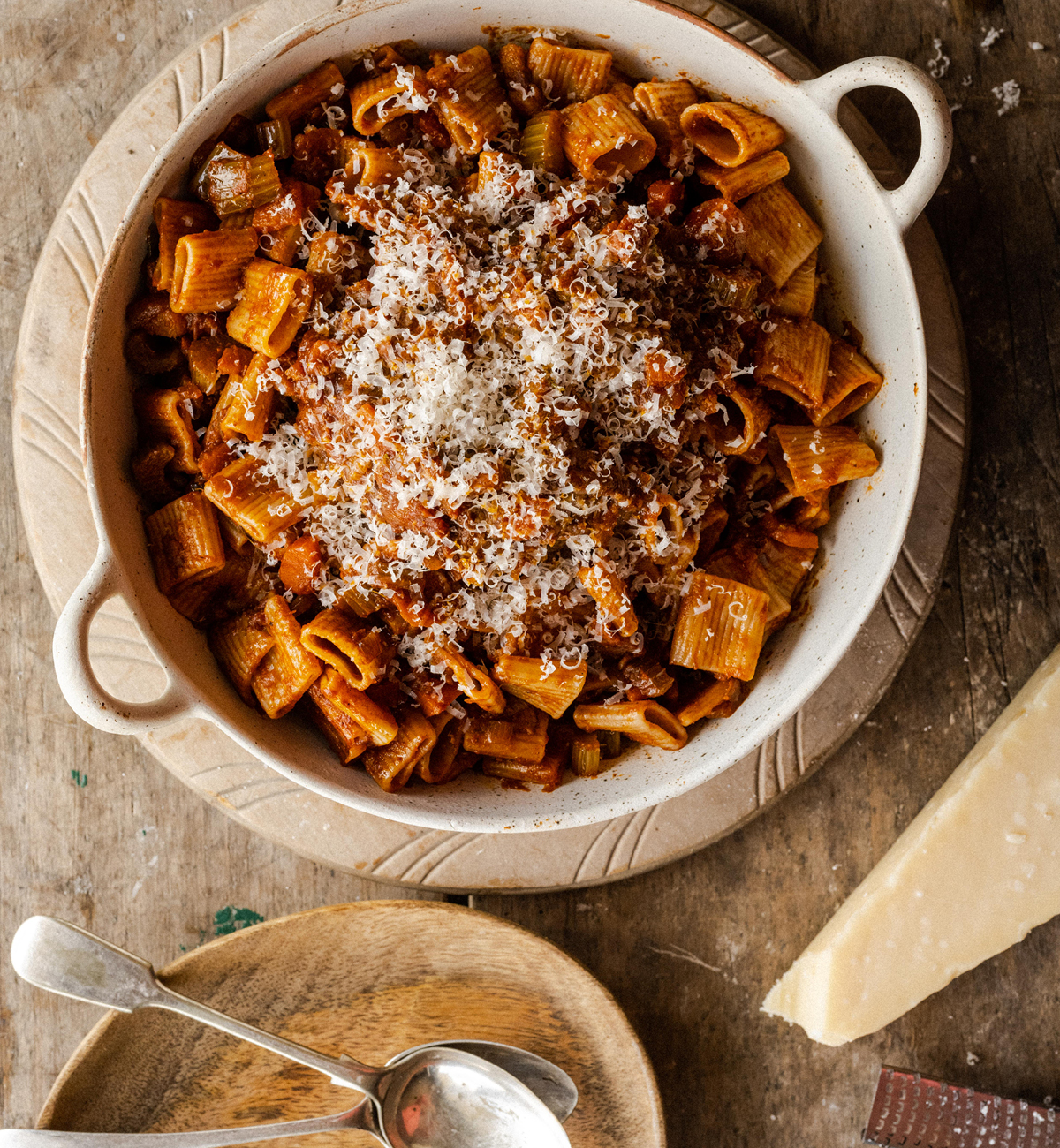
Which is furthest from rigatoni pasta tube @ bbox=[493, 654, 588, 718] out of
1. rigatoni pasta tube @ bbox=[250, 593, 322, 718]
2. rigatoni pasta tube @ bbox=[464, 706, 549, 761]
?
rigatoni pasta tube @ bbox=[250, 593, 322, 718]

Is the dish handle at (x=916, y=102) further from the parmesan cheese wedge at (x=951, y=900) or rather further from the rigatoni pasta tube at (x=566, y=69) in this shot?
the parmesan cheese wedge at (x=951, y=900)

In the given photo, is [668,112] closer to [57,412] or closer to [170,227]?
[170,227]

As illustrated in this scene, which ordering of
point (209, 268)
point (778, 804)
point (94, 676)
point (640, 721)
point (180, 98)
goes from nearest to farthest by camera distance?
point (94, 676), point (209, 268), point (640, 721), point (180, 98), point (778, 804)

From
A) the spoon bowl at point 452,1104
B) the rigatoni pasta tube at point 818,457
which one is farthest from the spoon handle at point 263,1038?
the rigatoni pasta tube at point 818,457

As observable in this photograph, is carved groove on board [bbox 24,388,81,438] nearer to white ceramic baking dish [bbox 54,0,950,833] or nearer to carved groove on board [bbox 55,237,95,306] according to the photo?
carved groove on board [bbox 55,237,95,306]

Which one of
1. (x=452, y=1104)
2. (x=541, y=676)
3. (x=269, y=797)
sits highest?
(x=541, y=676)

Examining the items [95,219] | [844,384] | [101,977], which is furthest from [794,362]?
[101,977]

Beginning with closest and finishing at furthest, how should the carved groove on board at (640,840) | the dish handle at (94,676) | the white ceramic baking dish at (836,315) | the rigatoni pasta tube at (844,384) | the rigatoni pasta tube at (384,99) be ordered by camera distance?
the dish handle at (94,676)
the white ceramic baking dish at (836,315)
the rigatoni pasta tube at (384,99)
the rigatoni pasta tube at (844,384)
the carved groove on board at (640,840)
